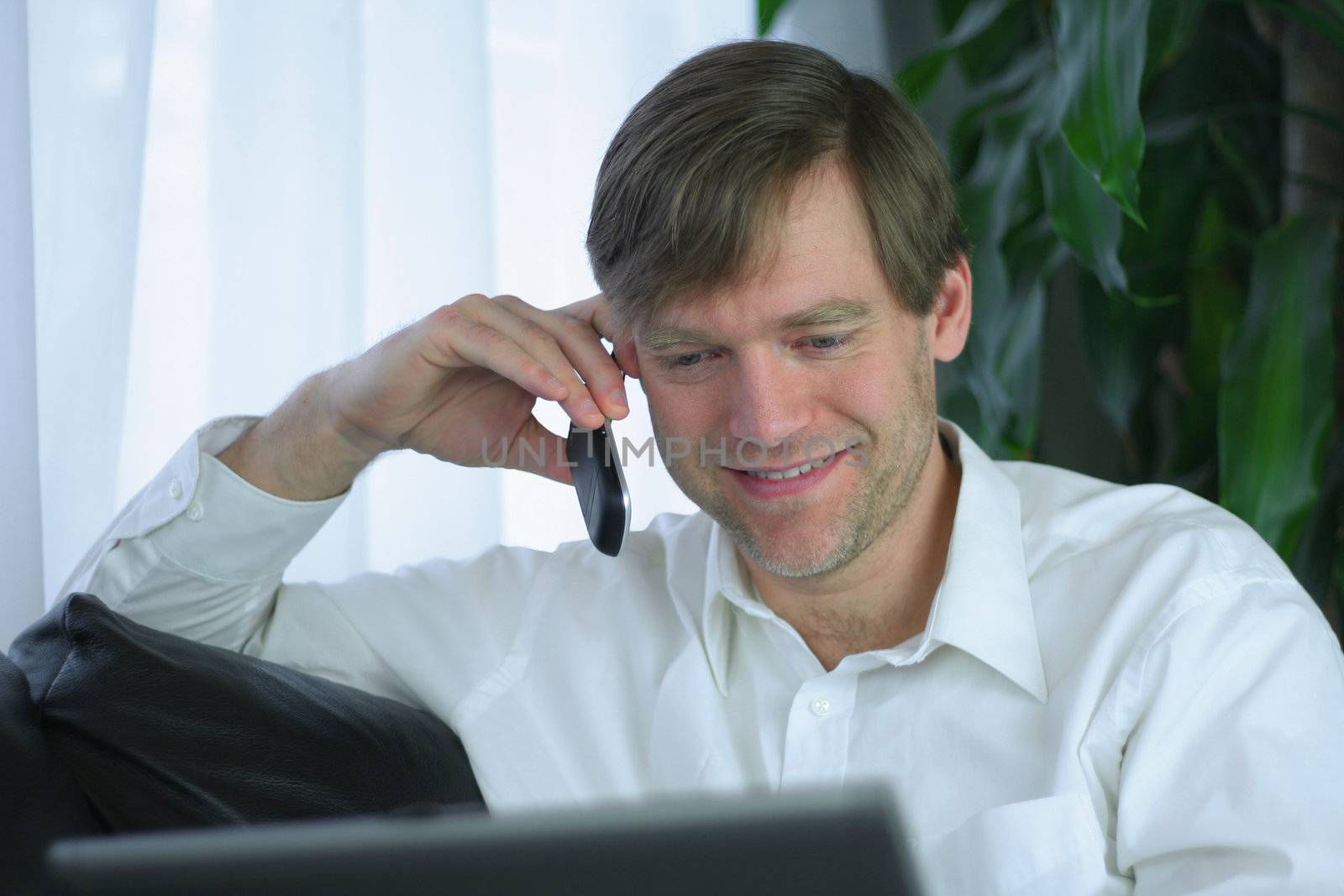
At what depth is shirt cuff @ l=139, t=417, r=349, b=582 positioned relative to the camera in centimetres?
119

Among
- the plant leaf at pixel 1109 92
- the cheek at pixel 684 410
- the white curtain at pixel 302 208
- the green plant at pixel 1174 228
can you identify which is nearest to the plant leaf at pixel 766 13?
the green plant at pixel 1174 228

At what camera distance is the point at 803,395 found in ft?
3.59

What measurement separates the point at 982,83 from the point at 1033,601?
113 cm

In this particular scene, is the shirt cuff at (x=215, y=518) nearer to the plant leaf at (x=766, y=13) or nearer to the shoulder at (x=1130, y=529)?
the shoulder at (x=1130, y=529)

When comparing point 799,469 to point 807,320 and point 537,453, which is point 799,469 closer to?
point 807,320

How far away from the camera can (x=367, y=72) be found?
161 cm

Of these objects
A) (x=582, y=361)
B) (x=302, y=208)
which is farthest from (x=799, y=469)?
(x=302, y=208)

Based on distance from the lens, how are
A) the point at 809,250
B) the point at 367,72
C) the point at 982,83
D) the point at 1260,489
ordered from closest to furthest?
the point at 809,250, the point at 1260,489, the point at 367,72, the point at 982,83

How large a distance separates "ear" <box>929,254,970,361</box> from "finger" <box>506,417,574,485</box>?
1.36 feet

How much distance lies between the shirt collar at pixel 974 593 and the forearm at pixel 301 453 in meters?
0.39

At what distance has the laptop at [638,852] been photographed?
0.37 m

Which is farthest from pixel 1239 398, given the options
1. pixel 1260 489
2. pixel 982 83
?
pixel 982 83

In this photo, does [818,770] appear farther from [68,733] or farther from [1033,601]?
[68,733]

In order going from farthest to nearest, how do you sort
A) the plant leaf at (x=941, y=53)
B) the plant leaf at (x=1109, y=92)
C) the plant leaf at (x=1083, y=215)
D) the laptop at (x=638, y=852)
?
1. the plant leaf at (x=941, y=53)
2. the plant leaf at (x=1083, y=215)
3. the plant leaf at (x=1109, y=92)
4. the laptop at (x=638, y=852)
